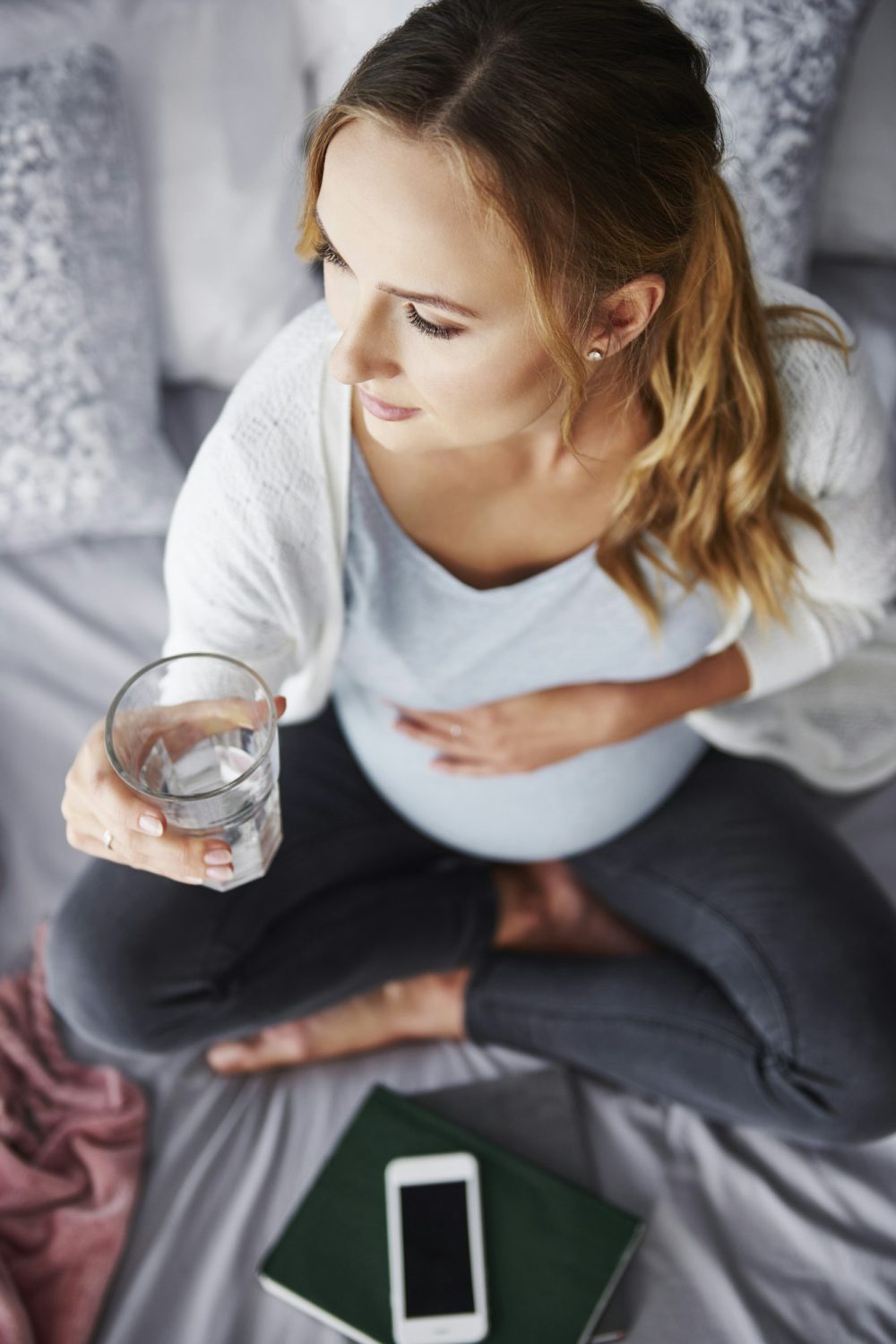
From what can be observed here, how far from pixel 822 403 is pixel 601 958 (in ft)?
2.09

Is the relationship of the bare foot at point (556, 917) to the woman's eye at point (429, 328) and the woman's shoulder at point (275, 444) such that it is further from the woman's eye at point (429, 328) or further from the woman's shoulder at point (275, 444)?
the woman's eye at point (429, 328)

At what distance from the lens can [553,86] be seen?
657 mm

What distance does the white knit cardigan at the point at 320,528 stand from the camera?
2.91 feet

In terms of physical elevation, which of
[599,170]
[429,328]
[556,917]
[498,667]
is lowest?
[556,917]

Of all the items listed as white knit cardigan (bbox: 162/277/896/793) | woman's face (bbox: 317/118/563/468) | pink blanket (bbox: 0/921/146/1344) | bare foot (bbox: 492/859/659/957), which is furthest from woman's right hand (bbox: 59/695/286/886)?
bare foot (bbox: 492/859/659/957)

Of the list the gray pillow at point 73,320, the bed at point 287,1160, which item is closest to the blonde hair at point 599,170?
the gray pillow at point 73,320

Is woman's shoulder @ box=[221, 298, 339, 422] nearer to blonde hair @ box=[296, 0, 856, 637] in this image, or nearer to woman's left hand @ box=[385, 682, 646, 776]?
blonde hair @ box=[296, 0, 856, 637]

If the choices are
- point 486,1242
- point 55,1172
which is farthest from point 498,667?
point 55,1172

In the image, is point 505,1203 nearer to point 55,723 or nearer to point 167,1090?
point 167,1090

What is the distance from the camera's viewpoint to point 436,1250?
3.53 ft

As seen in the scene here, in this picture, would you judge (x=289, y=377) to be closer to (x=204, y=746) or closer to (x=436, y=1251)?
(x=204, y=746)

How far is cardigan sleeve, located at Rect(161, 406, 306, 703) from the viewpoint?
882 mm

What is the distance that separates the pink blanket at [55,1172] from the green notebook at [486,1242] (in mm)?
163

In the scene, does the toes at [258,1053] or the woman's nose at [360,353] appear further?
the toes at [258,1053]
